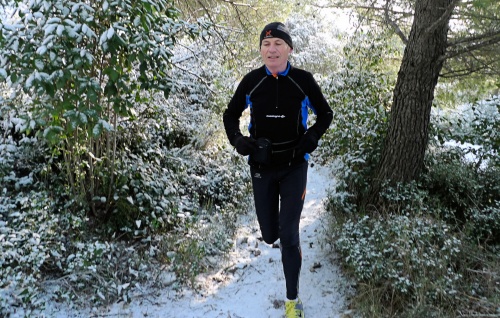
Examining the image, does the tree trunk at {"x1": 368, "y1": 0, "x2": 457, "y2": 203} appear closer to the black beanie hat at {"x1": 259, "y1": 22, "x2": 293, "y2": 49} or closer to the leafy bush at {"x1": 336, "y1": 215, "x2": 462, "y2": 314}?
the leafy bush at {"x1": 336, "y1": 215, "x2": 462, "y2": 314}

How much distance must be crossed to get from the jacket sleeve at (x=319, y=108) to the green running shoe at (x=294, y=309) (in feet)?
4.64

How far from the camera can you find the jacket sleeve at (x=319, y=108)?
3207mm

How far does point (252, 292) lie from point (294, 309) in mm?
637

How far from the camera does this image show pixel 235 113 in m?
3.45

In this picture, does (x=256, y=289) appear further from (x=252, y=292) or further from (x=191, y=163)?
(x=191, y=163)

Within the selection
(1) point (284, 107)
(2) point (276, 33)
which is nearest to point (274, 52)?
(2) point (276, 33)

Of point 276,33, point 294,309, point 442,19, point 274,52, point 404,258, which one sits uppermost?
point 442,19

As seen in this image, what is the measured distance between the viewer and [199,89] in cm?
658

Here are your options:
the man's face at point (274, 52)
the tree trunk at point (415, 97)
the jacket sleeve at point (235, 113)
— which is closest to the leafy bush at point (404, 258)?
the tree trunk at point (415, 97)

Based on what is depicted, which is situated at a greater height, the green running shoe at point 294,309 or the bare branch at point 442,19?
the bare branch at point 442,19

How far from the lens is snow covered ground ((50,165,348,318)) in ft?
11.3

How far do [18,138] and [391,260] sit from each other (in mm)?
4421

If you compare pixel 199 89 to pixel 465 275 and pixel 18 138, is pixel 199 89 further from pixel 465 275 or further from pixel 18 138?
pixel 465 275

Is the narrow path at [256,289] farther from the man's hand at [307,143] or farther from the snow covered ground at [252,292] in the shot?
the man's hand at [307,143]
